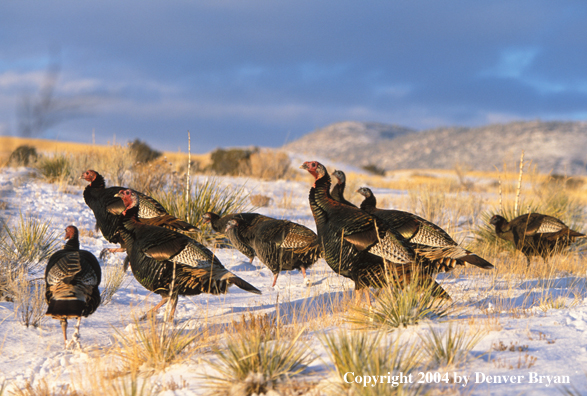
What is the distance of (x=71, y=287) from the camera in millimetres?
4605

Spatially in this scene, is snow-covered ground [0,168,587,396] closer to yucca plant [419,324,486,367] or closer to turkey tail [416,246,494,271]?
yucca plant [419,324,486,367]

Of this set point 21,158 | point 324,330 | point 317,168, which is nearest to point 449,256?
point 324,330

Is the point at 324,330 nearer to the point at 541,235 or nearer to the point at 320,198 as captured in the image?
the point at 320,198

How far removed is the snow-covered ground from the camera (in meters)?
3.41

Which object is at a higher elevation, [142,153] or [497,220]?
[142,153]

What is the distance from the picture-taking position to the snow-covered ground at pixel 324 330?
3408mm

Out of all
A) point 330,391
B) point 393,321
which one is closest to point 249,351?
point 330,391

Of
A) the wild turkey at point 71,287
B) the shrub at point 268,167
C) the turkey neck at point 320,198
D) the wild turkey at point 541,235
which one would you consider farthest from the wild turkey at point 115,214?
the shrub at point 268,167

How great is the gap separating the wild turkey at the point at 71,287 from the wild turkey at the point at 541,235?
6.49 m

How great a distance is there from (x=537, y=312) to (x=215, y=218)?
5012 mm


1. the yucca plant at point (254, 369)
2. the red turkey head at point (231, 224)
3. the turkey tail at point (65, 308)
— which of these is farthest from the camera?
the red turkey head at point (231, 224)

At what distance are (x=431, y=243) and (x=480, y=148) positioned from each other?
85147mm

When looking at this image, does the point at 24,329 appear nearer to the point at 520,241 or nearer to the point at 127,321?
the point at 127,321

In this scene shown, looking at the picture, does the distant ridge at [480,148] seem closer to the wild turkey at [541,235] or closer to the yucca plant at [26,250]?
the wild turkey at [541,235]
